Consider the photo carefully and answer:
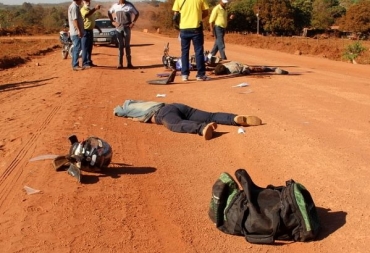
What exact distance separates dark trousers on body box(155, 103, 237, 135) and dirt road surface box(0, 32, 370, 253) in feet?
0.35

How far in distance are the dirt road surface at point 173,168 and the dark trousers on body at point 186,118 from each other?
105 millimetres

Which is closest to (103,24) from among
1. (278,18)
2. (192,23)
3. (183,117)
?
(192,23)

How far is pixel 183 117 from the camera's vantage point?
678 centimetres

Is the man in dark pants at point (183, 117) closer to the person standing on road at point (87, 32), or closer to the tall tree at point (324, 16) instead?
the person standing on road at point (87, 32)

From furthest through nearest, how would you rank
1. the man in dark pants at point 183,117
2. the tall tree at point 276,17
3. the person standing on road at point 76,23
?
the tall tree at point 276,17 → the person standing on road at point 76,23 → the man in dark pants at point 183,117

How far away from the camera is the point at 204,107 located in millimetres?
7855

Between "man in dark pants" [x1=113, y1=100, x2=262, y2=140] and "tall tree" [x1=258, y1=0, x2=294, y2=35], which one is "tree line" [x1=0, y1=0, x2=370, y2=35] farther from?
"man in dark pants" [x1=113, y1=100, x2=262, y2=140]

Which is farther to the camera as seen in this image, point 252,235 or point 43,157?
point 43,157

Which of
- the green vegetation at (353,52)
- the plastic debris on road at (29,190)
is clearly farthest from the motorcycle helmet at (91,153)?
the green vegetation at (353,52)

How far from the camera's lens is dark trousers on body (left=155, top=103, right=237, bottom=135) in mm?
6402

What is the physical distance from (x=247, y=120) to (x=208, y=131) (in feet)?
2.19

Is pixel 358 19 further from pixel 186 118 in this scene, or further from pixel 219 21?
pixel 186 118

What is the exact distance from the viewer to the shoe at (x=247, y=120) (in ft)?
21.0

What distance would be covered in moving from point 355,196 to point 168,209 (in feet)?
5.63
